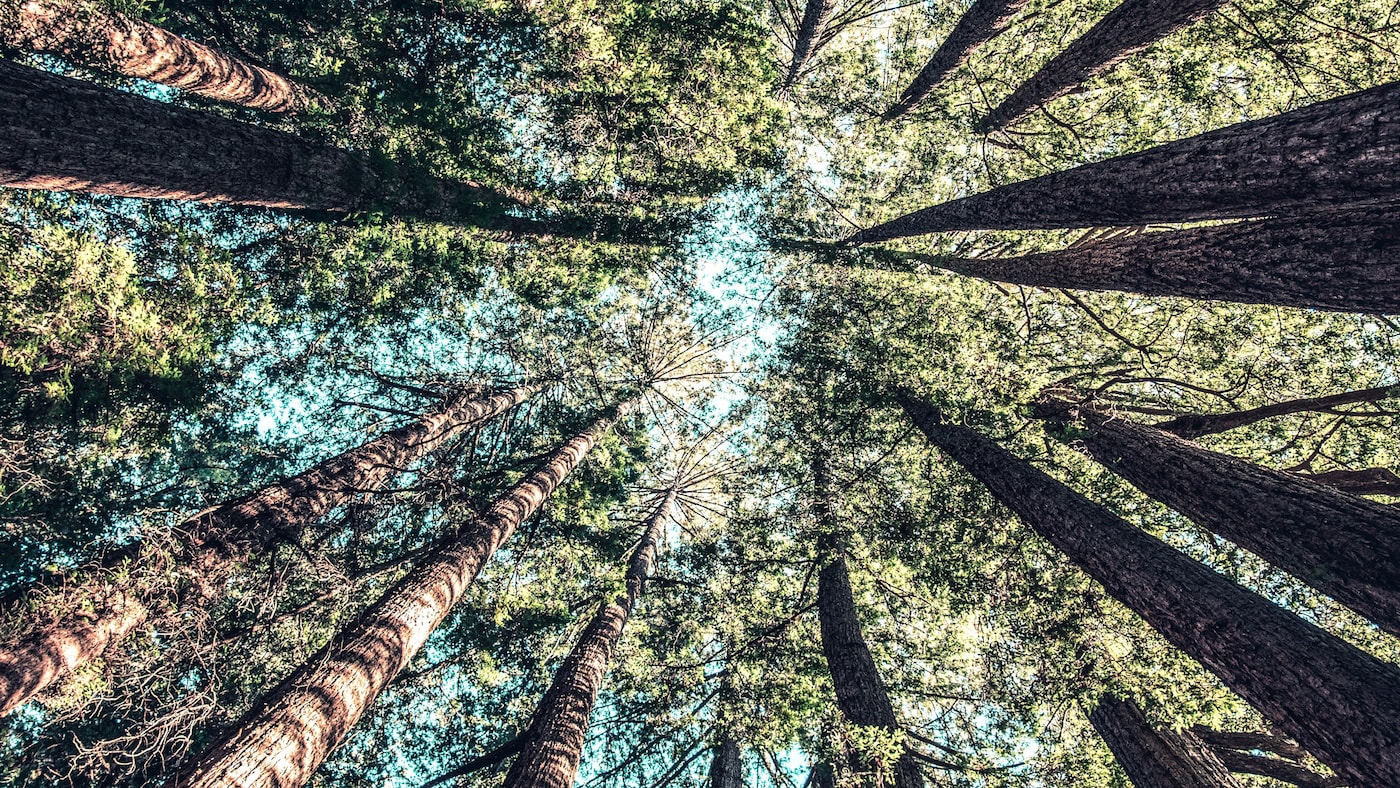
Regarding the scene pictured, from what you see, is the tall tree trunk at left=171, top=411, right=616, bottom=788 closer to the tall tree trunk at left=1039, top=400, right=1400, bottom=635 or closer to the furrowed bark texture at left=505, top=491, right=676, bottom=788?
the furrowed bark texture at left=505, top=491, right=676, bottom=788

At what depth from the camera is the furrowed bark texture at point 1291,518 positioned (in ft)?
12.0

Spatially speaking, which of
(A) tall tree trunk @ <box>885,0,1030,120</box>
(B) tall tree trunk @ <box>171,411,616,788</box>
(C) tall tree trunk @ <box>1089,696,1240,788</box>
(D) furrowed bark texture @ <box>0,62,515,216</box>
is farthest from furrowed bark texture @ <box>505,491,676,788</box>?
(A) tall tree trunk @ <box>885,0,1030,120</box>

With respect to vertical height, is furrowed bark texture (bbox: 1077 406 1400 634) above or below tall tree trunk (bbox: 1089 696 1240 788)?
above

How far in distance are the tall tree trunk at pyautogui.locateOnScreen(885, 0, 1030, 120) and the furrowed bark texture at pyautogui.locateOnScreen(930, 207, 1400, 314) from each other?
6.15m

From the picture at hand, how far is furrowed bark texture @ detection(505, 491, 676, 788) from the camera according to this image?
17.3 ft

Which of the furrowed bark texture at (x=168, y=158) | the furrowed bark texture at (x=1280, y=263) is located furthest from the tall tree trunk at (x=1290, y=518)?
the furrowed bark texture at (x=168, y=158)

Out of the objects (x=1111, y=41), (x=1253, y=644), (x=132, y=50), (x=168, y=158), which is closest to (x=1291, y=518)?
(x=1253, y=644)

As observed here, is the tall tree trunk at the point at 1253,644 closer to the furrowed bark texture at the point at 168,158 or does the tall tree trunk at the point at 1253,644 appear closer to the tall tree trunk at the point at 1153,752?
the tall tree trunk at the point at 1153,752

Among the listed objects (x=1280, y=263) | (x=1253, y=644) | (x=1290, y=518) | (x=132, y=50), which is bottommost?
(x=1253, y=644)

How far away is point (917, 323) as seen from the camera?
9367 millimetres

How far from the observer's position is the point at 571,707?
6375 mm

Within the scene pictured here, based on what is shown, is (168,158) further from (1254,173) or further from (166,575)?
(1254,173)

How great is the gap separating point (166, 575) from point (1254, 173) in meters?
9.41

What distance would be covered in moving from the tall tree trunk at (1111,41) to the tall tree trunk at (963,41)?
4.16ft
